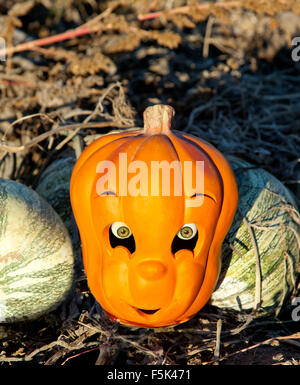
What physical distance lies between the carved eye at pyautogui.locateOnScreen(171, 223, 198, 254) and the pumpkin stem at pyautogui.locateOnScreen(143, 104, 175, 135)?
19.4 inches

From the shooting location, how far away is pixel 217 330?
2.30m

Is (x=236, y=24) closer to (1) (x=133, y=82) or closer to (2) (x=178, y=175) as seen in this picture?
(1) (x=133, y=82)

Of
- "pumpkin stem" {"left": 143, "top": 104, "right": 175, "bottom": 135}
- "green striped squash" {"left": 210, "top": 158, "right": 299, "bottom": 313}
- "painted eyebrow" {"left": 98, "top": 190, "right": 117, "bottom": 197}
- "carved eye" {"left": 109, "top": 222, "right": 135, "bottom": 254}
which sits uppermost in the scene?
"pumpkin stem" {"left": 143, "top": 104, "right": 175, "bottom": 135}

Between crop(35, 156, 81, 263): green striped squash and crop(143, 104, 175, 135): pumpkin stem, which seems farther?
crop(35, 156, 81, 263): green striped squash

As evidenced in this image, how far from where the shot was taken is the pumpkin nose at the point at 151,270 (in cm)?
201

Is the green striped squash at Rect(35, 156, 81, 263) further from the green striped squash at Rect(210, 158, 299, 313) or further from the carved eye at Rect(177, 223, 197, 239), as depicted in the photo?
the green striped squash at Rect(210, 158, 299, 313)

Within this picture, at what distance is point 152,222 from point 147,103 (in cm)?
170

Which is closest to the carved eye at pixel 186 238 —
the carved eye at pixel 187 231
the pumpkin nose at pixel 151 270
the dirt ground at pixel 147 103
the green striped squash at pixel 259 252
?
the carved eye at pixel 187 231

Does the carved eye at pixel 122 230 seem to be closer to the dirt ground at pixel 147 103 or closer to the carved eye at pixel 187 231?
the carved eye at pixel 187 231

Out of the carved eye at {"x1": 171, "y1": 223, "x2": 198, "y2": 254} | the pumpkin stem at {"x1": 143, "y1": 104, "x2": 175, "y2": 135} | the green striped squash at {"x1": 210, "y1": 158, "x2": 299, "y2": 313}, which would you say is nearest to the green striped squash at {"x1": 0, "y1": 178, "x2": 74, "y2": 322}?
the carved eye at {"x1": 171, "y1": 223, "x2": 198, "y2": 254}

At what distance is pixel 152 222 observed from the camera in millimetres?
1987

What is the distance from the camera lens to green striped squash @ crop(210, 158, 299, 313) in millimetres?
2488

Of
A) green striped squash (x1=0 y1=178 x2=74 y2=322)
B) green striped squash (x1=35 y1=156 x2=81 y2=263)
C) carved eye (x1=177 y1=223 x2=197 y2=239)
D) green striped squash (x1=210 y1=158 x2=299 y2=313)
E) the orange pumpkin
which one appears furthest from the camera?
green striped squash (x1=35 y1=156 x2=81 y2=263)


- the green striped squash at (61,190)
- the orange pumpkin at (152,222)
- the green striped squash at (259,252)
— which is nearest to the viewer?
the orange pumpkin at (152,222)
